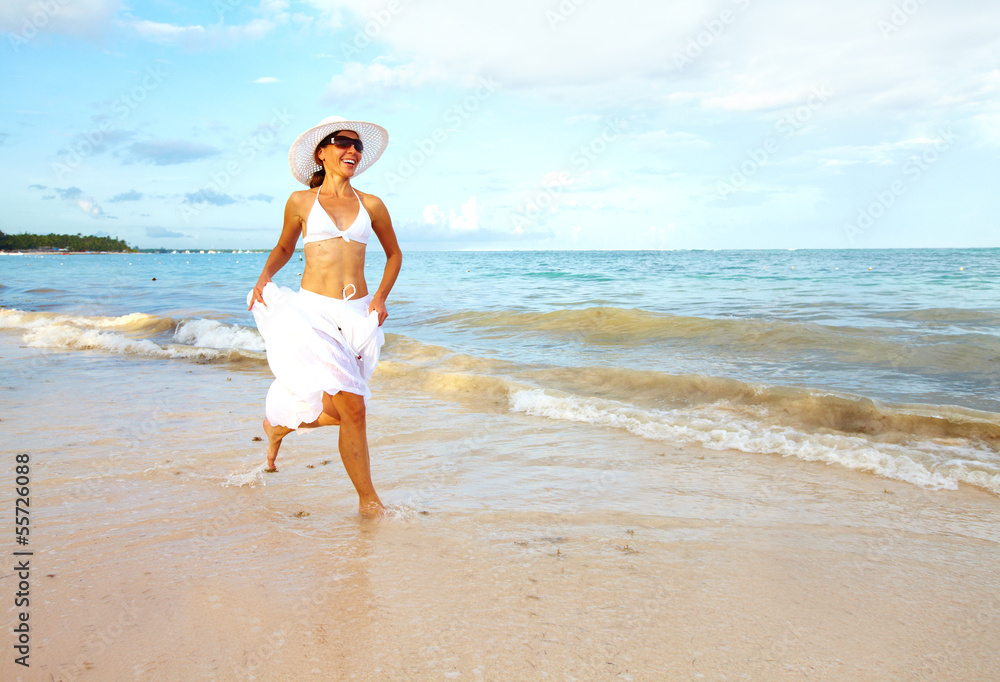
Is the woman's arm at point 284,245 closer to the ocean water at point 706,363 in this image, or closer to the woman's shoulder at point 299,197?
the woman's shoulder at point 299,197

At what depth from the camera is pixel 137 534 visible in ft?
10.4

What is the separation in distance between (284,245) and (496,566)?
219cm

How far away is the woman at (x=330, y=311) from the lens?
3322 mm

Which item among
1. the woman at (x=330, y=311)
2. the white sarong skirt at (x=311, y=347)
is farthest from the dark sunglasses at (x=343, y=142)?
the white sarong skirt at (x=311, y=347)

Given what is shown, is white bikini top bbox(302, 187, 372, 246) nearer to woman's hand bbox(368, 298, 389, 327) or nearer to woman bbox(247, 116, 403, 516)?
woman bbox(247, 116, 403, 516)

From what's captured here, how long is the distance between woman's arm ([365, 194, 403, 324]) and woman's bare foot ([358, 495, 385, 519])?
1.00 metres

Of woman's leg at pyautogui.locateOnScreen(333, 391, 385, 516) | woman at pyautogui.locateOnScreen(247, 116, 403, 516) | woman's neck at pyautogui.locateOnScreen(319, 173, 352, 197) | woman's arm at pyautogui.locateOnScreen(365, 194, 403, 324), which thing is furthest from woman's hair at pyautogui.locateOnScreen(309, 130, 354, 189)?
woman's leg at pyautogui.locateOnScreen(333, 391, 385, 516)

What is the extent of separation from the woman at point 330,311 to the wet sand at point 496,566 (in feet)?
1.93

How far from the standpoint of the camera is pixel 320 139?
11.7ft

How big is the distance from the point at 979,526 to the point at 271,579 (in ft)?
12.5

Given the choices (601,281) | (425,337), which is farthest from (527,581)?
(601,281)

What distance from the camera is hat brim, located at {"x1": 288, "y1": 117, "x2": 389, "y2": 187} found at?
11.4ft

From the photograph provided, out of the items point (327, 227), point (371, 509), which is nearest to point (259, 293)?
point (327, 227)

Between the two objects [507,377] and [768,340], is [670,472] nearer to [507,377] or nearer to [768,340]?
[507,377]
